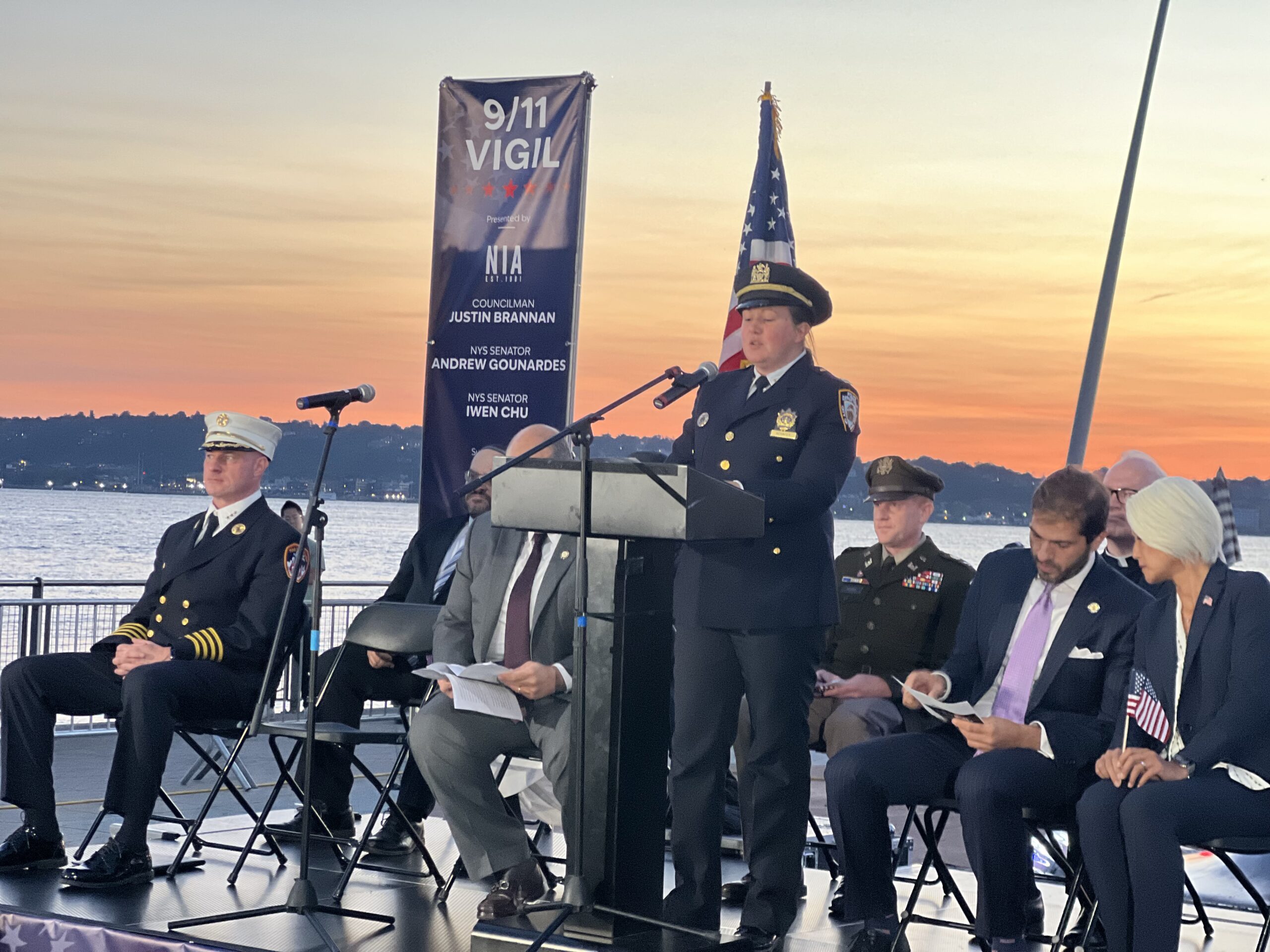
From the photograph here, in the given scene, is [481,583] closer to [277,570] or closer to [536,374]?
[277,570]

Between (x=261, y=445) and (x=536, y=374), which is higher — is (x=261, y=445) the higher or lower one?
the lower one

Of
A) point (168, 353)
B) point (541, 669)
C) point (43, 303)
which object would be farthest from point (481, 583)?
point (168, 353)

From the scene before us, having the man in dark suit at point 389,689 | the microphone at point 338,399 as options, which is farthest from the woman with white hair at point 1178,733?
the man in dark suit at point 389,689

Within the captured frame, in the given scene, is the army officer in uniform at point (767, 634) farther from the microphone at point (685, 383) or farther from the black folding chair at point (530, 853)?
the black folding chair at point (530, 853)

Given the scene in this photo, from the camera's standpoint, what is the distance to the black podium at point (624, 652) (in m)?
3.33

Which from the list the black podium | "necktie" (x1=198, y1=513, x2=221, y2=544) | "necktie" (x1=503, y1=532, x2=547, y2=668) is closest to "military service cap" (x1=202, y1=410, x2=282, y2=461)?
"necktie" (x1=198, y1=513, x2=221, y2=544)

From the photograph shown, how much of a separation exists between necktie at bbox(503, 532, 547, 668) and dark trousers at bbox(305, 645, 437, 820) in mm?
898

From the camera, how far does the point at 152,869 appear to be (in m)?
4.40

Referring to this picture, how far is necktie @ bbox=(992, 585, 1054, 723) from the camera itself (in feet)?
12.5

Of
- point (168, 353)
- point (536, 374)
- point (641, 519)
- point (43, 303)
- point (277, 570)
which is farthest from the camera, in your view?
point (168, 353)

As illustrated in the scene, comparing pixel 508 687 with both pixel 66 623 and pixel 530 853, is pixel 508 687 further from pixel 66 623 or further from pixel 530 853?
pixel 66 623

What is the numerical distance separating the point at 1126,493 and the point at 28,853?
3.87m

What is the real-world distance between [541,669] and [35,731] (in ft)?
6.12

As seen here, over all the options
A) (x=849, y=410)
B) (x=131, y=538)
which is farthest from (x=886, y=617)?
(x=131, y=538)
